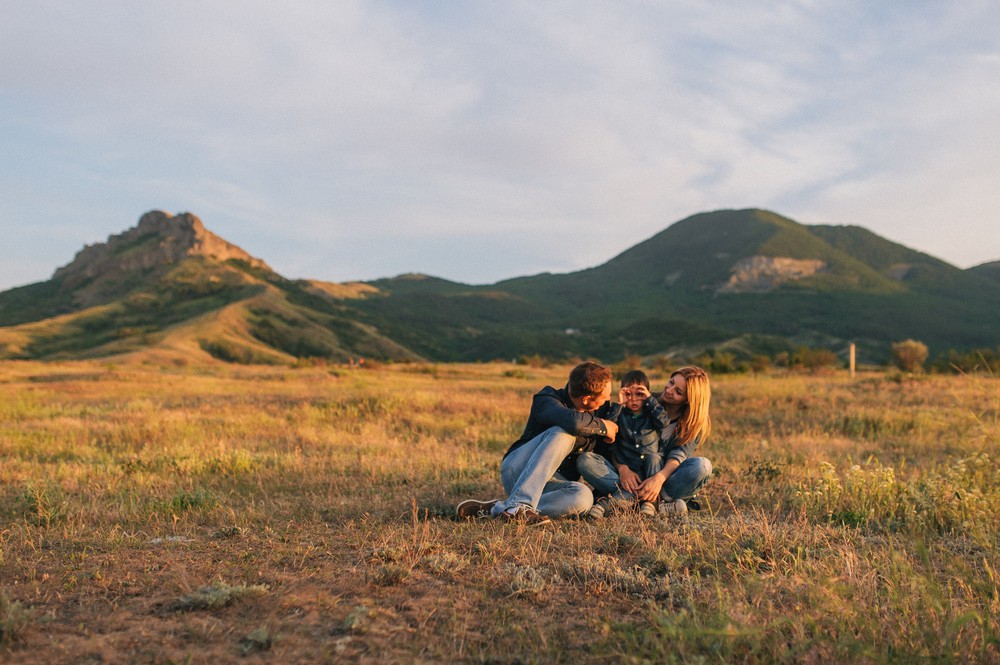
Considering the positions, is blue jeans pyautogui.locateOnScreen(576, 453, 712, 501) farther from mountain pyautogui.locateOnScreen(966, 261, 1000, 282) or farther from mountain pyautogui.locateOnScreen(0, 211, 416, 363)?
mountain pyautogui.locateOnScreen(966, 261, 1000, 282)

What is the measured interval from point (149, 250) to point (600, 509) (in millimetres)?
129062

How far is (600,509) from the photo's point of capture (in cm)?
534

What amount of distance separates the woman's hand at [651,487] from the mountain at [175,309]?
48.3 metres

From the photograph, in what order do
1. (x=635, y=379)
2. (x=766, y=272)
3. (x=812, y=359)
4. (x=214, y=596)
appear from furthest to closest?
(x=766, y=272) < (x=812, y=359) < (x=635, y=379) < (x=214, y=596)

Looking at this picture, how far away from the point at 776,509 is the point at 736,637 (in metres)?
3.01

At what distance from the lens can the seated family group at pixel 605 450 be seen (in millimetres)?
5152

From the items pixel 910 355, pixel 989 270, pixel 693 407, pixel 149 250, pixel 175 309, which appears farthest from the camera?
pixel 989 270

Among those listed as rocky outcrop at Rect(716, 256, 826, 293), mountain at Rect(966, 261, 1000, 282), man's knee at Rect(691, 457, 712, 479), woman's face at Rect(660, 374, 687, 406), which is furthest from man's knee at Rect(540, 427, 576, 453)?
mountain at Rect(966, 261, 1000, 282)

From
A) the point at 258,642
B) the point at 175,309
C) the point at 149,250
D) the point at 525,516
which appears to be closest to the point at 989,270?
the point at 175,309

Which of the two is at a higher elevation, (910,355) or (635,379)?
(635,379)

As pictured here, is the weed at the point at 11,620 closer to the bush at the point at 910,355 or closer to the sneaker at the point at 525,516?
the sneaker at the point at 525,516

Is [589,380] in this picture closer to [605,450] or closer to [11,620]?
[605,450]

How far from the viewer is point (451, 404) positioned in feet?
47.2

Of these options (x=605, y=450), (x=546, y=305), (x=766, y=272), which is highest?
(x=766, y=272)
